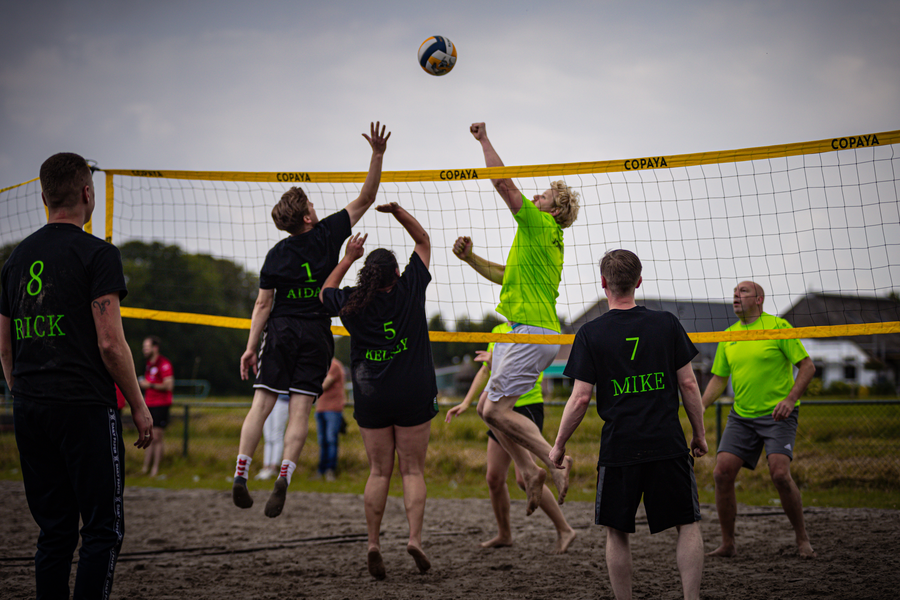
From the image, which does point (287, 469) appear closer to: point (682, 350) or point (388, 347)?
Result: point (388, 347)

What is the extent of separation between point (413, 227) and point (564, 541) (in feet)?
9.44

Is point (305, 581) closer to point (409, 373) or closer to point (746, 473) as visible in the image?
point (409, 373)

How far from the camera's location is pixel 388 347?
4457 millimetres

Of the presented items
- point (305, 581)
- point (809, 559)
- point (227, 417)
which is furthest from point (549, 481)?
point (227, 417)

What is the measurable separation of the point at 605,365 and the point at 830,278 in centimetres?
237

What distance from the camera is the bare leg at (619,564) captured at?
10.7 feet

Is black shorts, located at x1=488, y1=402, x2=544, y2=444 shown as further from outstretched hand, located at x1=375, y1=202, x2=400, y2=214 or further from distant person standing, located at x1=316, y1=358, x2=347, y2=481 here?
distant person standing, located at x1=316, y1=358, x2=347, y2=481

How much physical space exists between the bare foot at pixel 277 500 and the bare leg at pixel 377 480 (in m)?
0.59

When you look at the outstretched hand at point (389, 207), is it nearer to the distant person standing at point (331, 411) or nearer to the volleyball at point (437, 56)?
the volleyball at point (437, 56)

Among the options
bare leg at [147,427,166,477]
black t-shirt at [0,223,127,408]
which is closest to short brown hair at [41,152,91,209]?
black t-shirt at [0,223,127,408]

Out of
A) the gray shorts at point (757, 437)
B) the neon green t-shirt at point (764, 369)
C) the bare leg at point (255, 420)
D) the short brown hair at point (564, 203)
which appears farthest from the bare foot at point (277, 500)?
the neon green t-shirt at point (764, 369)

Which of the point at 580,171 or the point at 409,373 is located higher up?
the point at 580,171

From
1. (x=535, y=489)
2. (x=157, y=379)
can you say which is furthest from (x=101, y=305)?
(x=157, y=379)

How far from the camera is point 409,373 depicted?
4426 mm
